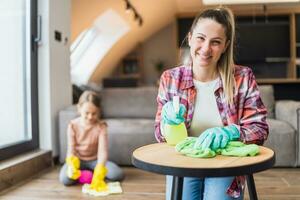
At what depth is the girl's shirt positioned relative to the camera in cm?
267

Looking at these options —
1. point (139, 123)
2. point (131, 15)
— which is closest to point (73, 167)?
point (139, 123)

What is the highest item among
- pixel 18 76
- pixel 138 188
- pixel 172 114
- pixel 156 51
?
pixel 156 51

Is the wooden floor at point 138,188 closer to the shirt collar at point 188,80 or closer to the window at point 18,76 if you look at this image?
the window at point 18,76

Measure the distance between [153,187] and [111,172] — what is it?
0.35 meters

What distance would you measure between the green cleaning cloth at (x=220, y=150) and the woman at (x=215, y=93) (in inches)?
2.9

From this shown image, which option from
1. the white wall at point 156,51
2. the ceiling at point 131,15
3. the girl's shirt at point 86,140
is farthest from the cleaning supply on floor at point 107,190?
the white wall at point 156,51

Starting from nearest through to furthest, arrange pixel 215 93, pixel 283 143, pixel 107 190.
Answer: pixel 215 93
pixel 107 190
pixel 283 143

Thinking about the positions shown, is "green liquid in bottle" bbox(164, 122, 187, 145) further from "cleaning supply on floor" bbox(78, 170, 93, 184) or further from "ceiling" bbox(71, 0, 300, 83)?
"ceiling" bbox(71, 0, 300, 83)

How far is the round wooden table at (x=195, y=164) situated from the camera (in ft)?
3.23

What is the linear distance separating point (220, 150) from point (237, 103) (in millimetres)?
268

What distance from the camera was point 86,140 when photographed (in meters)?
2.71

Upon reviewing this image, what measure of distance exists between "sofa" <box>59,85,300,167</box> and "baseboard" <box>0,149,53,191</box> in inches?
9.4

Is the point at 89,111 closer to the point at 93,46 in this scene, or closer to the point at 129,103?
the point at 129,103

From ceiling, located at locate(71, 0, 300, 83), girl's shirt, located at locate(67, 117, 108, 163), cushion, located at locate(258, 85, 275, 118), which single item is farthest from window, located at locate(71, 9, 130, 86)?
girl's shirt, located at locate(67, 117, 108, 163)
